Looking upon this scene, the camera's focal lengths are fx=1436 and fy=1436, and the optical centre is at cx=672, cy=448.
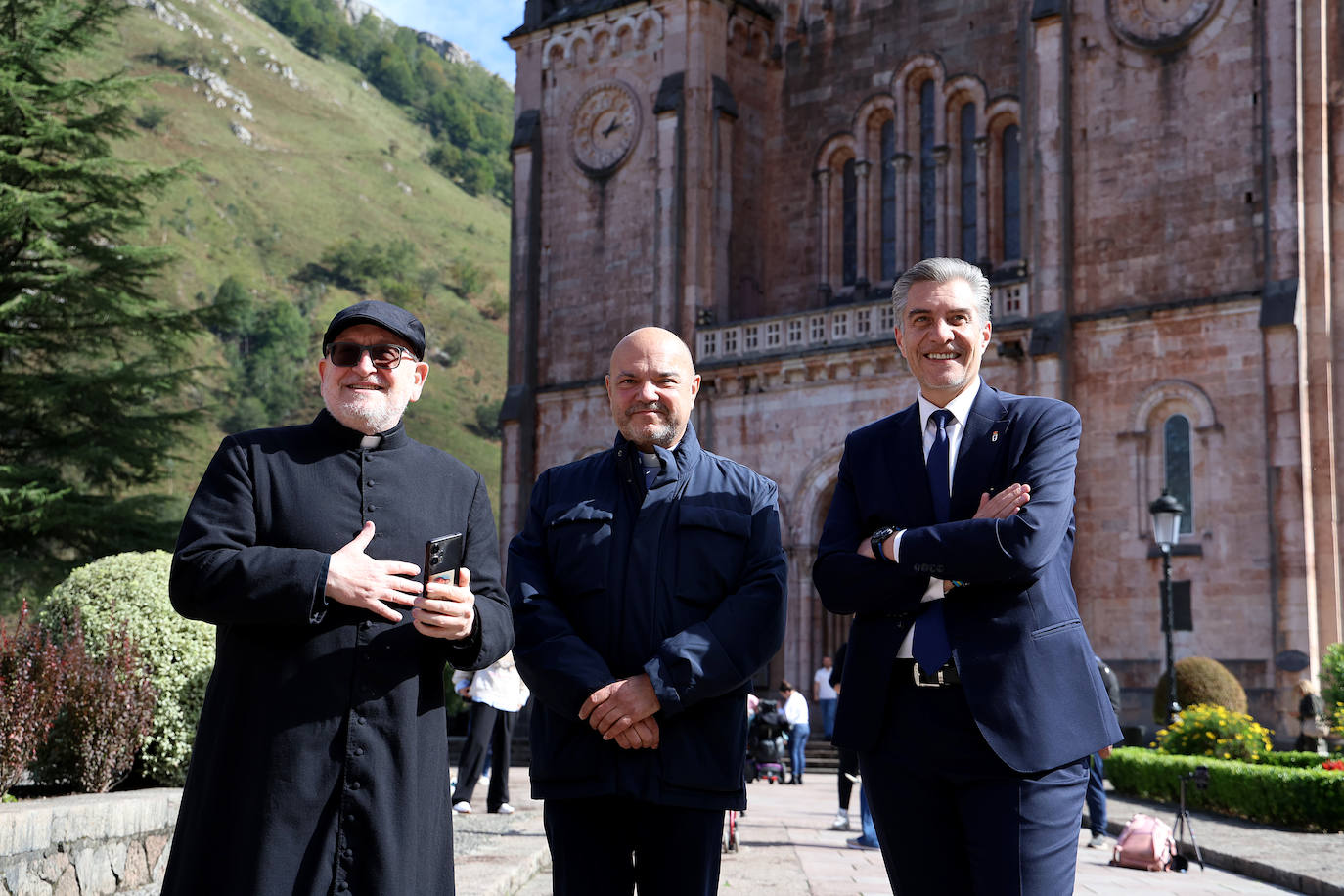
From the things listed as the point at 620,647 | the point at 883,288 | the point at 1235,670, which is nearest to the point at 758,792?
the point at 1235,670

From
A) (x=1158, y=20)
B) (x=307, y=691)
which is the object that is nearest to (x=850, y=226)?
(x=1158, y=20)

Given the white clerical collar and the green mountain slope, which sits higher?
the green mountain slope

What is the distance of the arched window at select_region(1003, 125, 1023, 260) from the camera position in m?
28.4

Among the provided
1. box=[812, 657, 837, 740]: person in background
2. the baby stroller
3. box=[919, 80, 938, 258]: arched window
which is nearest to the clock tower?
box=[919, 80, 938, 258]: arched window

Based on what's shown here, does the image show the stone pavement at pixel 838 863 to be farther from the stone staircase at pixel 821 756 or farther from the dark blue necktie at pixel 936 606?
the stone staircase at pixel 821 756

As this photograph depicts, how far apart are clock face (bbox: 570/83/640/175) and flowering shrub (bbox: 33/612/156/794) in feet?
78.4

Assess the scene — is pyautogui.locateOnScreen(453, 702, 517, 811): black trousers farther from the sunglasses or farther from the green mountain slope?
the green mountain slope

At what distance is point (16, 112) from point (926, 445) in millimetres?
23086

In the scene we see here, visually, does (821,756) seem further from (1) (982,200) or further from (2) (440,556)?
(2) (440,556)

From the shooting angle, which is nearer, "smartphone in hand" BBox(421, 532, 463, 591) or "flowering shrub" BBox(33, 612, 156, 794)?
"smartphone in hand" BBox(421, 532, 463, 591)

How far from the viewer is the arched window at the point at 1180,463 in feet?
78.5

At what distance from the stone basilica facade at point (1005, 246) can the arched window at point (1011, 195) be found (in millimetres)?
47

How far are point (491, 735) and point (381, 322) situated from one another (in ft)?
31.9

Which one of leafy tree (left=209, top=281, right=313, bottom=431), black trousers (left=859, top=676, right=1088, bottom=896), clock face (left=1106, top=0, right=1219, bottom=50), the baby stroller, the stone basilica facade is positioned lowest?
the baby stroller
